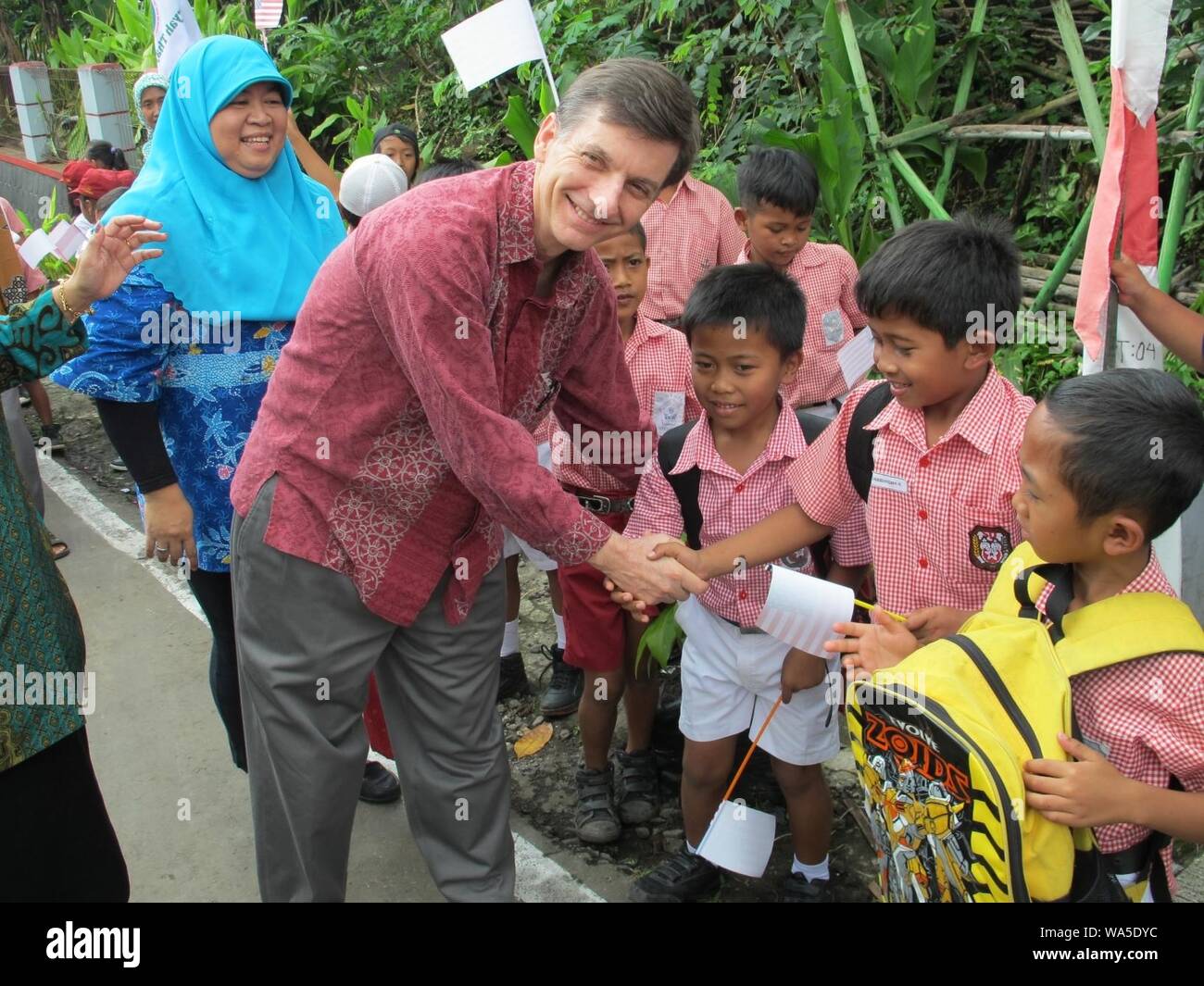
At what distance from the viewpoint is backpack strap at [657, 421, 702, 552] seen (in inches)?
104

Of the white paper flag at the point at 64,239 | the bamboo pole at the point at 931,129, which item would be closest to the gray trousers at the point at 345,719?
the white paper flag at the point at 64,239

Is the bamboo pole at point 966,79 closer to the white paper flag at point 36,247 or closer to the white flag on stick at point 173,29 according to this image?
the white flag on stick at point 173,29

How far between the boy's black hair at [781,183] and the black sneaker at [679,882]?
2027 mm

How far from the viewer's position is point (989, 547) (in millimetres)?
2074

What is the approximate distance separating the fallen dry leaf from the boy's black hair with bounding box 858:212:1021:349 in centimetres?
188

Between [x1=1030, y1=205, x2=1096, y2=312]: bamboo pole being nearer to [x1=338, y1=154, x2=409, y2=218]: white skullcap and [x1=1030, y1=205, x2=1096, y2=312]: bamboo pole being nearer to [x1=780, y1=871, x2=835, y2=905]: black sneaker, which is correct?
[x1=780, y1=871, x2=835, y2=905]: black sneaker

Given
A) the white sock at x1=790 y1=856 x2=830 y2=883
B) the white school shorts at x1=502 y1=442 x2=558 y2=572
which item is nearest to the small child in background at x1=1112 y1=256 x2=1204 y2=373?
the white sock at x1=790 y1=856 x2=830 y2=883

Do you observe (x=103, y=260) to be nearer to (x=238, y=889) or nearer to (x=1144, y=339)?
(x=238, y=889)

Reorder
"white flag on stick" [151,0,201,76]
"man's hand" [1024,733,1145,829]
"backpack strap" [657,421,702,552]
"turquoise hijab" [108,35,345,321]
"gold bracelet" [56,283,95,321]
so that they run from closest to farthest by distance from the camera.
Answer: "man's hand" [1024,733,1145,829], "gold bracelet" [56,283,95,321], "backpack strap" [657,421,702,552], "turquoise hijab" [108,35,345,321], "white flag on stick" [151,0,201,76]

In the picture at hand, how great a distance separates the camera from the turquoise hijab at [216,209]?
9.02ft

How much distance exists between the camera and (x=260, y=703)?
224cm

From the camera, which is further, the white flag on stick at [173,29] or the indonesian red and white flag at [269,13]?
the indonesian red and white flag at [269,13]

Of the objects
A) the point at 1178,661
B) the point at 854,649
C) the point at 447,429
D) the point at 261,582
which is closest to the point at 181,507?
the point at 261,582

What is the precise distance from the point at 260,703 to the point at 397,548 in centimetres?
43
